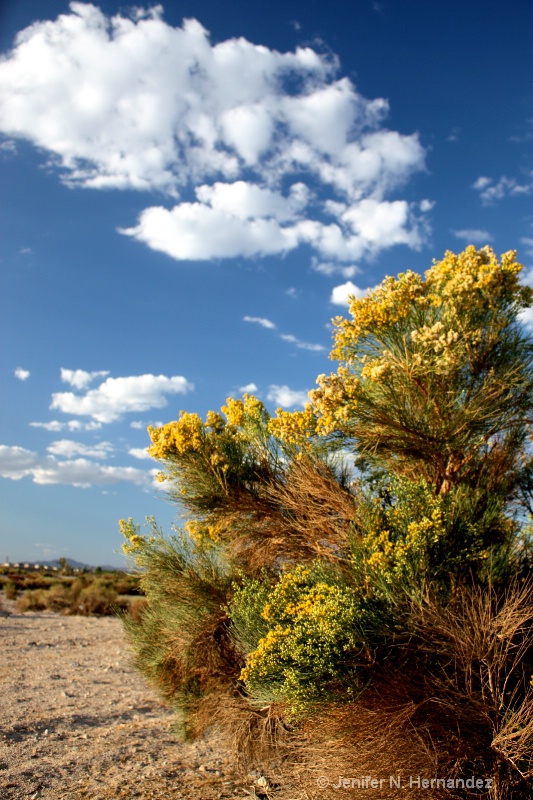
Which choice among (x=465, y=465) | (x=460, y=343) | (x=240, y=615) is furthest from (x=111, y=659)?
(x=460, y=343)

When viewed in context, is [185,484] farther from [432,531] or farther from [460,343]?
[460,343]

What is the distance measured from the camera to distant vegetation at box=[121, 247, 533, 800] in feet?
14.9

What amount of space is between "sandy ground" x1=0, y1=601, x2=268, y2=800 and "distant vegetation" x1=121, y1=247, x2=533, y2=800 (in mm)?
634

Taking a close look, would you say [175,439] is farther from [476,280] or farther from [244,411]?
[476,280]

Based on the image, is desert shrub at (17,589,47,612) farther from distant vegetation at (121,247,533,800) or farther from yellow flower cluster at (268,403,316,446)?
yellow flower cluster at (268,403,316,446)

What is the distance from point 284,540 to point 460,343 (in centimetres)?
324

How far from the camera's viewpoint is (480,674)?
4.57m

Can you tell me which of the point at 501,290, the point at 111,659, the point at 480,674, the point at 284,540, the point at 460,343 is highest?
the point at 501,290

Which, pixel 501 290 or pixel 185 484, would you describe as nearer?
pixel 501 290

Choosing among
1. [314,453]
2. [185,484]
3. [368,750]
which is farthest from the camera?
[185,484]

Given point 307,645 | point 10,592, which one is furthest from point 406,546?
point 10,592

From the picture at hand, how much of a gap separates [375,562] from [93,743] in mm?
6015

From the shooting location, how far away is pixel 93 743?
27.6 ft

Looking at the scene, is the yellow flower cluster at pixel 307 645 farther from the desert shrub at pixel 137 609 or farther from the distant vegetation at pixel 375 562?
the desert shrub at pixel 137 609
